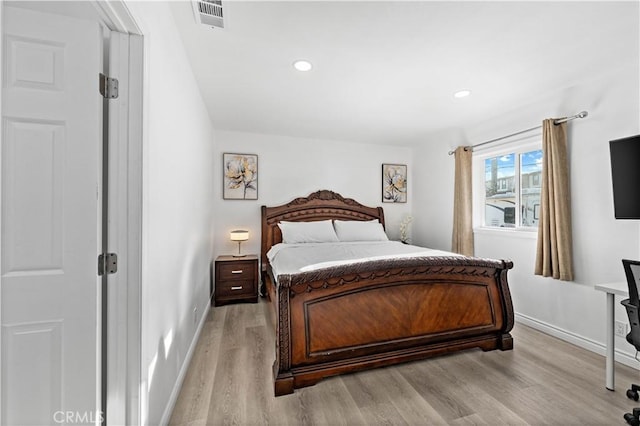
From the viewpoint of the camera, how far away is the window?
2.99 metres

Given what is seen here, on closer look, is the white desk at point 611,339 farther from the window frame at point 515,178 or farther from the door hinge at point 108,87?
the door hinge at point 108,87

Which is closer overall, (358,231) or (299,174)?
(358,231)

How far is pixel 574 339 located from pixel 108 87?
12.8 ft

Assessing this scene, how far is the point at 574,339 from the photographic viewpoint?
2490mm

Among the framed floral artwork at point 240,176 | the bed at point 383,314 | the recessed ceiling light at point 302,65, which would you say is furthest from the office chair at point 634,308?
the framed floral artwork at point 240,176

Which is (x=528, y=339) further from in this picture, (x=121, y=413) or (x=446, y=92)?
(x=121, y=413)

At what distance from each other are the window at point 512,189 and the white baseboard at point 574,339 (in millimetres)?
1024

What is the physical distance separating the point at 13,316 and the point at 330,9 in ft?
6.77

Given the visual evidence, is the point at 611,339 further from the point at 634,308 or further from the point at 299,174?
the point at 299,174

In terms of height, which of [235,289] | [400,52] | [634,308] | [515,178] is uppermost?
[400,52]

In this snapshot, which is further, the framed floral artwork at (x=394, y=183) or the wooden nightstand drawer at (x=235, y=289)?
the framed floral artwork at (x=394, y=183)

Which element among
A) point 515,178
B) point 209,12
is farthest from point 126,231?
point 515,178

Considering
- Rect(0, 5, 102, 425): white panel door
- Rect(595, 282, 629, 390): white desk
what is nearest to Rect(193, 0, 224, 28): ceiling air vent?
Rect(0, 5, 102, 425): white panel door

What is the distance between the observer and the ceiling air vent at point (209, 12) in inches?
60.6
